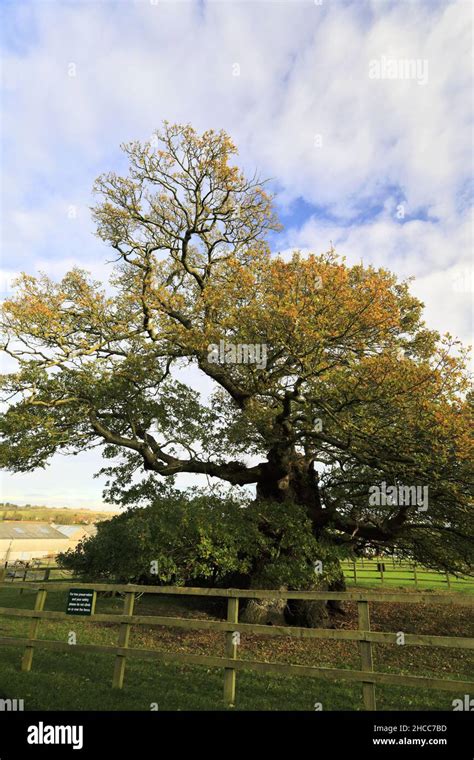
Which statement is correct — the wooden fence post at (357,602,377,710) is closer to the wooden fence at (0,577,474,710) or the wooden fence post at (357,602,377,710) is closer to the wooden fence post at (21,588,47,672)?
the wooden fence at (0,577,474,710)

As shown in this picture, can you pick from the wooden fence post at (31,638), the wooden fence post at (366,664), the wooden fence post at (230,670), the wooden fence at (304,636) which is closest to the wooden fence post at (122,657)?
the wooden fence at (304,636)

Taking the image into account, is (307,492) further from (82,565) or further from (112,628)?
(82,565)

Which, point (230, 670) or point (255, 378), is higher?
point (255, 378)

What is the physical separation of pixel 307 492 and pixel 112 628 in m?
7.64

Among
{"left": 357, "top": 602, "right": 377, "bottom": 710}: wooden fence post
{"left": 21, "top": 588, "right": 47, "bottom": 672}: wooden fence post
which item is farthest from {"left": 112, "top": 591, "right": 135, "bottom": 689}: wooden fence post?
{"left": 357, "top": 602, "right": 377, "bottom": 710}: wooden fence post

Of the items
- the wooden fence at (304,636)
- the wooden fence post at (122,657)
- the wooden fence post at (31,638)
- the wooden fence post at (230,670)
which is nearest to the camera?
the wooden fence at (304,636)

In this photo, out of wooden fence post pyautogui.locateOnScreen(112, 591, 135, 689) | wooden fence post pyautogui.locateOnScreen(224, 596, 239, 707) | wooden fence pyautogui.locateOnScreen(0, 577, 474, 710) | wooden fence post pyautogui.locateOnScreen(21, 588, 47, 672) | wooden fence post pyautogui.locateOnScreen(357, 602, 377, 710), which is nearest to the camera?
wooden fence pyautogui.locateOnScreen(0, 577, 474, 710)

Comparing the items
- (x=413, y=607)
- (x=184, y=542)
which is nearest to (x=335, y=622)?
(x=413, y=607)

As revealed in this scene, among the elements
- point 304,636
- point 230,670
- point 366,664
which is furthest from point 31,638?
point 366,664

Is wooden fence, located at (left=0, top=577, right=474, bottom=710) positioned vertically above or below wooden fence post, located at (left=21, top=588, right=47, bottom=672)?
above

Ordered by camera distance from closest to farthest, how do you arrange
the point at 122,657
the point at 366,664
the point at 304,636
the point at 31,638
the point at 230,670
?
the point at 366,664
the point at 304,636
the point at 230,670
the point at 122,657
the point at 31,638

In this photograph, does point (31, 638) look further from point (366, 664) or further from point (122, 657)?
point (366, 664)

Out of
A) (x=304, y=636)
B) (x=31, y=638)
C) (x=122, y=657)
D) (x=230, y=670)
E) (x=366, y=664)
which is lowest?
(x=31, y=638)

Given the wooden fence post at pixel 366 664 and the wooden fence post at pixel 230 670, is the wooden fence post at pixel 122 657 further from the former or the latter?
the wooden fence post at pixel 366 664
